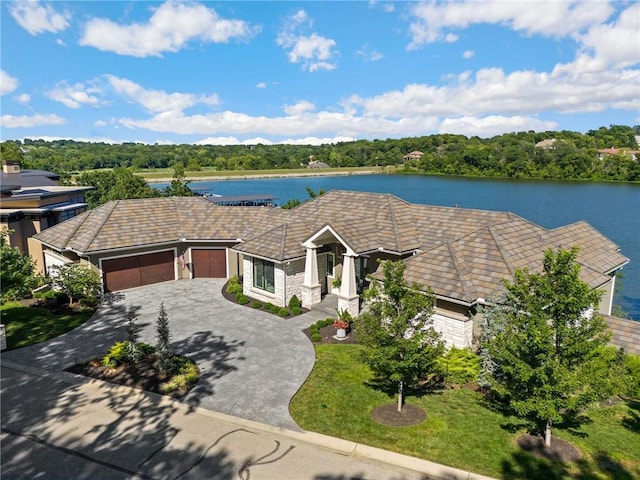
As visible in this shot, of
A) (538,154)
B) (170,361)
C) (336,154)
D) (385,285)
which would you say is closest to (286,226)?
(170,361)

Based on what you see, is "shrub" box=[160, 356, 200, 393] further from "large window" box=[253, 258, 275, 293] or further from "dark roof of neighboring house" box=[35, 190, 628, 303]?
"large window" box=[253, 258, 275, 293]

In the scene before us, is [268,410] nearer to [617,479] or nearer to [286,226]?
[617,479]

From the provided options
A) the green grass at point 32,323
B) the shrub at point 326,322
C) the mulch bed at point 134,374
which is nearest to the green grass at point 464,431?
the mulch bed at point 134,374

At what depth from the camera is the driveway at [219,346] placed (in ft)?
46.2

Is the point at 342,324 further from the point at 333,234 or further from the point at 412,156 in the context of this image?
the point at 412,156

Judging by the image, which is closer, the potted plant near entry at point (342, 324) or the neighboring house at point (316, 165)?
the potted plant near entry at point (342, 324)

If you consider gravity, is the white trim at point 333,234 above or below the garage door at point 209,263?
above

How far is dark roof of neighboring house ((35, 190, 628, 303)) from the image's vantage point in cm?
1814

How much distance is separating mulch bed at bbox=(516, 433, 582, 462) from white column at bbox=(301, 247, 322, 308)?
498 inches

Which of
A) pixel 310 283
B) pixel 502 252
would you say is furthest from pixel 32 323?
pixel 502 252

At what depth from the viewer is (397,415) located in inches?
514

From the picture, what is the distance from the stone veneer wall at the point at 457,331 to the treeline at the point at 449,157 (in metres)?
82.8

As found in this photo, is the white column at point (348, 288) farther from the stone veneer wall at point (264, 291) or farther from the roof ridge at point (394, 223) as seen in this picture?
the stone veneer wall at point (264, 291)

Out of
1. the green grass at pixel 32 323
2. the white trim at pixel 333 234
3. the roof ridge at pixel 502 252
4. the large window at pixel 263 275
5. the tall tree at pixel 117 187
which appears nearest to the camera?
the roof ridge at pixel 502 252
